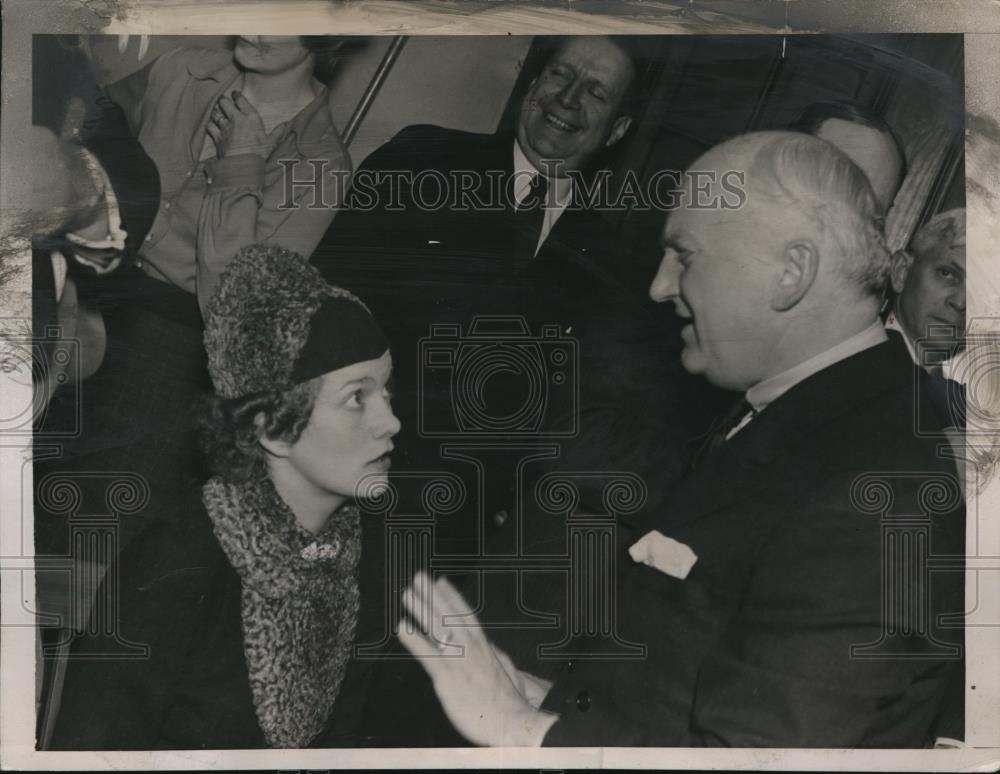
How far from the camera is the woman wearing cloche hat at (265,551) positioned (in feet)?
7.68

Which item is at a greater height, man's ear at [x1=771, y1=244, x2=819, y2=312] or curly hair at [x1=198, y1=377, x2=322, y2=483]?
man's ear at [x1=771, y1=244, x2=819, y2=312]

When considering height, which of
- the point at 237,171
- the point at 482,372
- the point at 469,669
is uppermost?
the point at 237,171

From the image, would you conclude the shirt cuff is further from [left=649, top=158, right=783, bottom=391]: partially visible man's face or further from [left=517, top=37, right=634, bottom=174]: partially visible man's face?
[left=649, top=158, right=783, bottom=391]: partially visible man's face

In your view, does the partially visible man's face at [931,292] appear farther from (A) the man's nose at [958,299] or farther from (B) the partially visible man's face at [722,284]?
(B) the partially visible man's face at [722,284]

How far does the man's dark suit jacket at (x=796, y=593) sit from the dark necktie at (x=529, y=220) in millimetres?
753

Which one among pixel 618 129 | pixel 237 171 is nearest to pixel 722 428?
pixel 618 129

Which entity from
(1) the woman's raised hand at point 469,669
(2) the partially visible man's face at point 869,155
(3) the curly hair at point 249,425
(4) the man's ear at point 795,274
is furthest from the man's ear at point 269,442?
(2) the partially visible man's face at point 869,155

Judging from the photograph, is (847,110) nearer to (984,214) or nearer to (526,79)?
(984,214)

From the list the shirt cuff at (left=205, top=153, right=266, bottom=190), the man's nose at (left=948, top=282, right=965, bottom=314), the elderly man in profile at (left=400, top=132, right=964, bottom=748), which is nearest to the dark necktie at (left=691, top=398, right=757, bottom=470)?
the elderly man in profile at (left=400, top=132, right=964, bottom=748)

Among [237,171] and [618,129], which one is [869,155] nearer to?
[618,129]

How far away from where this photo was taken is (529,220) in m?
2.39

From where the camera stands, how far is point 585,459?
2.37 m

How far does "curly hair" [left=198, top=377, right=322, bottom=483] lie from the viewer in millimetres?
2330

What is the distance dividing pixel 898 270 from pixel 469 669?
5.21ft
